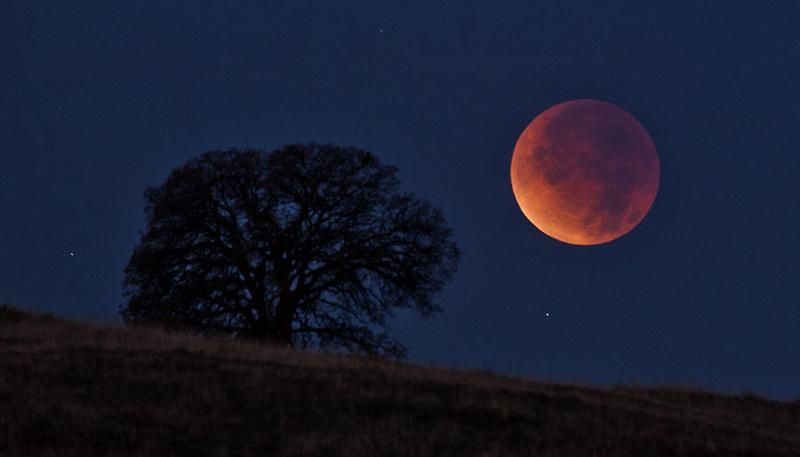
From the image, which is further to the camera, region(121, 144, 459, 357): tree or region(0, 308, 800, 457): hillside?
region(121, 144, 459, 357): tree

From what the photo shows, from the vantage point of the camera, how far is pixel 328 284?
37062 millimetres

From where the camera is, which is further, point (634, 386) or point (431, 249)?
point (431, 249)

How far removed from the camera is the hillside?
17.1 metres

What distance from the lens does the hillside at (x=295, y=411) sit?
17.1 metres

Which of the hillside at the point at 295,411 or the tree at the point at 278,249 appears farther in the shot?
the tree at the point at 278,249

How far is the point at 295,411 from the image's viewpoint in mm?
18984

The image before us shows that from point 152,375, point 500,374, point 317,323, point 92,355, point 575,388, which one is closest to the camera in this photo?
point 152,375

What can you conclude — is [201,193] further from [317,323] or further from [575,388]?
[575,388]

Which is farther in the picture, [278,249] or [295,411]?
[278,249]

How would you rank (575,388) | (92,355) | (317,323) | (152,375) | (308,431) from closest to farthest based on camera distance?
(308,431) → (152,375) → (92,355) → (575,388) → (317,323)

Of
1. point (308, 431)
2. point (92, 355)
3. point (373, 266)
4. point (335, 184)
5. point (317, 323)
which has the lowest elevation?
point (308, 431)

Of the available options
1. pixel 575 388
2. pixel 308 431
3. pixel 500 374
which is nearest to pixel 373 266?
pixel 500 374

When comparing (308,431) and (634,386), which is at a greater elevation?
(634,386)

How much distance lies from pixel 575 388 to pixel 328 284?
44.3 ft
